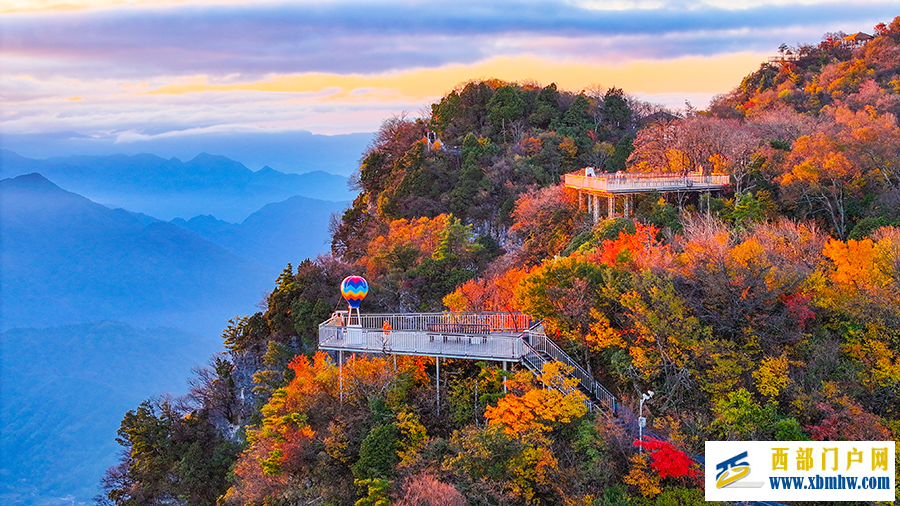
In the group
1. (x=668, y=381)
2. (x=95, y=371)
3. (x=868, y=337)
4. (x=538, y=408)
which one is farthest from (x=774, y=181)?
(x=95, y=371)

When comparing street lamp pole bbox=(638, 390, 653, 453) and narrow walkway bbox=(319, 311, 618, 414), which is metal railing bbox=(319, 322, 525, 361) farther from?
street lamp pole bbox=(638, 390, 653, 453)

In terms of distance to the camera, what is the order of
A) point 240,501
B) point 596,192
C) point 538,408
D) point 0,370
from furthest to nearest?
point 0,370
point 596,192
point 240,501
point 538,408

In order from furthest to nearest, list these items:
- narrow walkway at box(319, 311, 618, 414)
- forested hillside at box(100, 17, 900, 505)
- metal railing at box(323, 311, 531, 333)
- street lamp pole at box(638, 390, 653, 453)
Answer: metal railing at box(323, 311, 531, 333)
narrow walkway at box(319, 311, 618, 414)
forested hillside at box(100, 17, 900, 505)
street lamp pole at box(638, 390, 653, 453)

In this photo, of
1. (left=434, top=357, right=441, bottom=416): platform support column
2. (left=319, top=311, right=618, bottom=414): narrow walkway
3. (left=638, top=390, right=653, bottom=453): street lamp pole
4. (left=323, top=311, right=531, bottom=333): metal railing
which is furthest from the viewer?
(left=323, top=311, right=531, bottom=333): metal railing

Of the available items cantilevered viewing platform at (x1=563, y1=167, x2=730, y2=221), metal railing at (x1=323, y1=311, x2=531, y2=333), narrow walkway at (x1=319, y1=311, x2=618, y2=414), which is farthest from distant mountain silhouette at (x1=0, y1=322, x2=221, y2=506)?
narrow walkway at (x1=319, y1=311, x2=618, y2=414)

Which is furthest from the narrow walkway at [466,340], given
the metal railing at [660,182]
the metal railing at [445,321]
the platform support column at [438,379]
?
the metal railing at [660,182]

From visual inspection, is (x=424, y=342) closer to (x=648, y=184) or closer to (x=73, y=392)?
(x=648, y=184)

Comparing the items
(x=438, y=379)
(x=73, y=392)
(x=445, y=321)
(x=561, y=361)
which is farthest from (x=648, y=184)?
(x=73, y=392)

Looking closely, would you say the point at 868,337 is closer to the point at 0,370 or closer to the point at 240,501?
the point at 240,501

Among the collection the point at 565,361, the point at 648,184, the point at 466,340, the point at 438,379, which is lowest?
the point at 438,379
